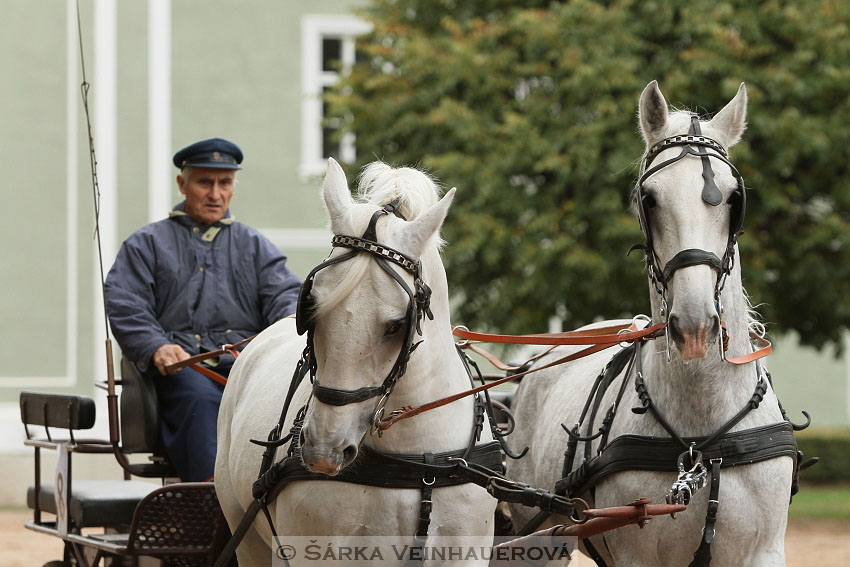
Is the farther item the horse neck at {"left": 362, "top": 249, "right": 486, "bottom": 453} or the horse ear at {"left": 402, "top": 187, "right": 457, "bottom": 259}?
the horse neck at {"left": 362, "top": 249, "right": 486, "bottom": 453}

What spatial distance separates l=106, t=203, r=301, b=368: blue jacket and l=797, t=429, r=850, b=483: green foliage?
45.5 ft

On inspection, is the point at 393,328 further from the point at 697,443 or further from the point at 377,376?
the point at 697,443

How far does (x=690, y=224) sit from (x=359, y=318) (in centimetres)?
111

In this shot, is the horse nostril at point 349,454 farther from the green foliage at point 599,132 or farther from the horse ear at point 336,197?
the green foliage at point 599,132

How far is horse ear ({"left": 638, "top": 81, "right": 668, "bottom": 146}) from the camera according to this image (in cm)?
443

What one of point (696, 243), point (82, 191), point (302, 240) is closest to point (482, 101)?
point (302, 240)

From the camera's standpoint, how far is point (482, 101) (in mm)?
12742

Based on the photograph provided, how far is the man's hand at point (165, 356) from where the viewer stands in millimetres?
5594

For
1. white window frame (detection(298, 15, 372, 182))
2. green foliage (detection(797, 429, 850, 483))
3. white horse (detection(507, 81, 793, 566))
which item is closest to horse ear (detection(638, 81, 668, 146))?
white horse (detection(507, 81, 793, 566))

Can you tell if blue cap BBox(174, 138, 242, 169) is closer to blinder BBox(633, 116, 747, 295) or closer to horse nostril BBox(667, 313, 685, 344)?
blinder BBox(633, 116, 747, 295)

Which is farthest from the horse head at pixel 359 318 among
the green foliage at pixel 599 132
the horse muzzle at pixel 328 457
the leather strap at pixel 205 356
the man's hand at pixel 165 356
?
the green foliage at pixel 599 132

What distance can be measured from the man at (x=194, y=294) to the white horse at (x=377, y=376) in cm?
107

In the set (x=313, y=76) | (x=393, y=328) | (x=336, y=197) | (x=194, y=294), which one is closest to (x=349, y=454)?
(x=393, y=328)

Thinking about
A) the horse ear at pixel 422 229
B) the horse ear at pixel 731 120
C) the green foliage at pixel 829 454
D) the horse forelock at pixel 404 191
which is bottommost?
the green foliage at pixel 829 454
